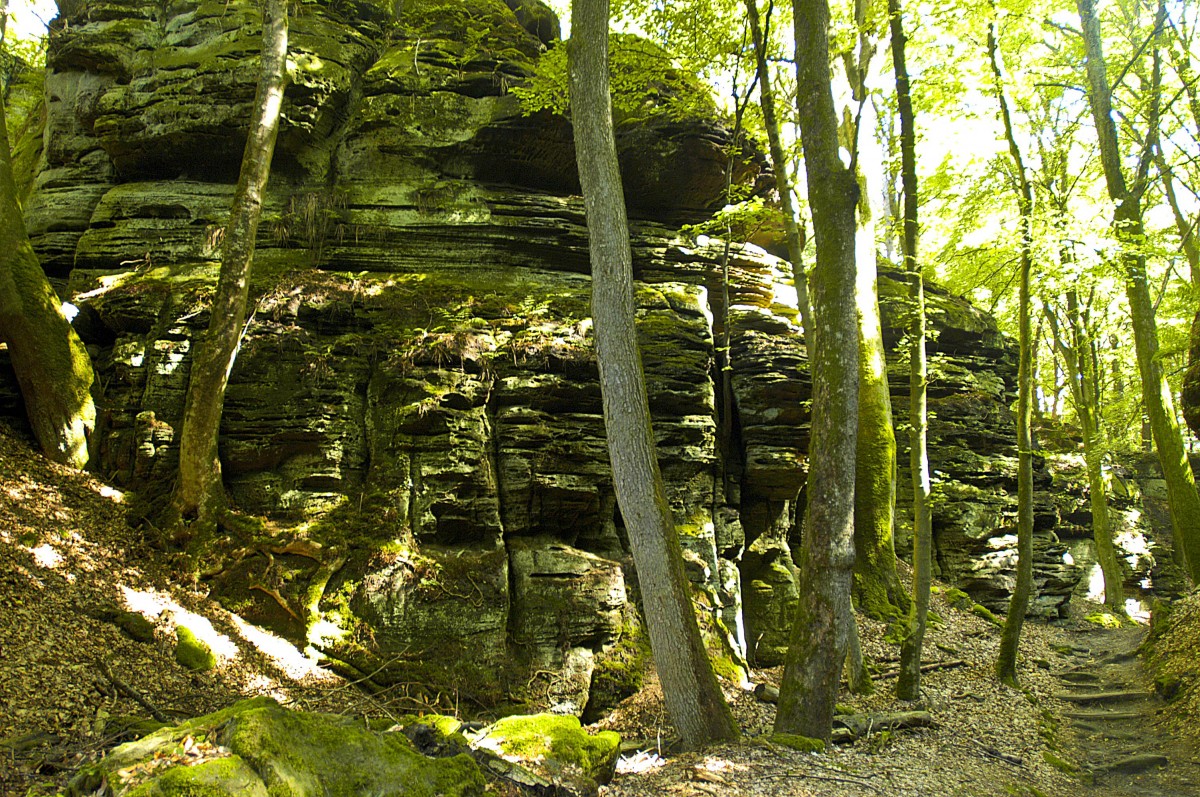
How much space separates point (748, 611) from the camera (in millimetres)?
10922

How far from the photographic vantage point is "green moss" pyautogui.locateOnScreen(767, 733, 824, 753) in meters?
5.95

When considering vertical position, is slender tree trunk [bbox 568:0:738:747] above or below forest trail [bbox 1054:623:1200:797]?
above

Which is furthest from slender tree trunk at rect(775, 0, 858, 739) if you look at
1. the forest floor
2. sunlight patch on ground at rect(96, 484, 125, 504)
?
sunlight patch on ground at rect(96, 484, 125, 504)

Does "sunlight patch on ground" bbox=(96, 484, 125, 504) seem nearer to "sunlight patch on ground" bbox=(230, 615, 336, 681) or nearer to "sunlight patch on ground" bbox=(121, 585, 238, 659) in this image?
"sunlight patch on ground" bbox=(121, 585, 238, 659)

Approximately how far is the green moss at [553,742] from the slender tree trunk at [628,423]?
3.20 feet

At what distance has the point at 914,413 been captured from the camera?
9.17 m

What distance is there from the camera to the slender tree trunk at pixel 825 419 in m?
6.33

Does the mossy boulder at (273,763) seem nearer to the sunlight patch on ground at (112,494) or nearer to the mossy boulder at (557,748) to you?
the mossy boulder at (557,748)

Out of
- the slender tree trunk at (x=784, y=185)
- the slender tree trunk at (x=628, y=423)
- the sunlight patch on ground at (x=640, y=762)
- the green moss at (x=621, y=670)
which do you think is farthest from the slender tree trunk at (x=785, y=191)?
the sunlight patch on ground at (x=640, y=762)

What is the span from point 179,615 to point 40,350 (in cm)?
399

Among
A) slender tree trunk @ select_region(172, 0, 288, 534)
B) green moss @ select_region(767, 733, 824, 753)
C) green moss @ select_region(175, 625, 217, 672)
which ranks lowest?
green moss @ select_region(767, 733, 824, 753)

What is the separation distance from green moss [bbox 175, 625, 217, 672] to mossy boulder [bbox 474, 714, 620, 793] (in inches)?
128

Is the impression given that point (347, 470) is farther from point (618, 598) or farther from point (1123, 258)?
point (1123, 258)

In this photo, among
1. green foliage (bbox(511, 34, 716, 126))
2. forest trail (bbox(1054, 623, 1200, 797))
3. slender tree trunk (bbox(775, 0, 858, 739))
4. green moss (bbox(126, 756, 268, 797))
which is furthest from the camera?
green foliage (bbox(511, 34, 716, 126))
